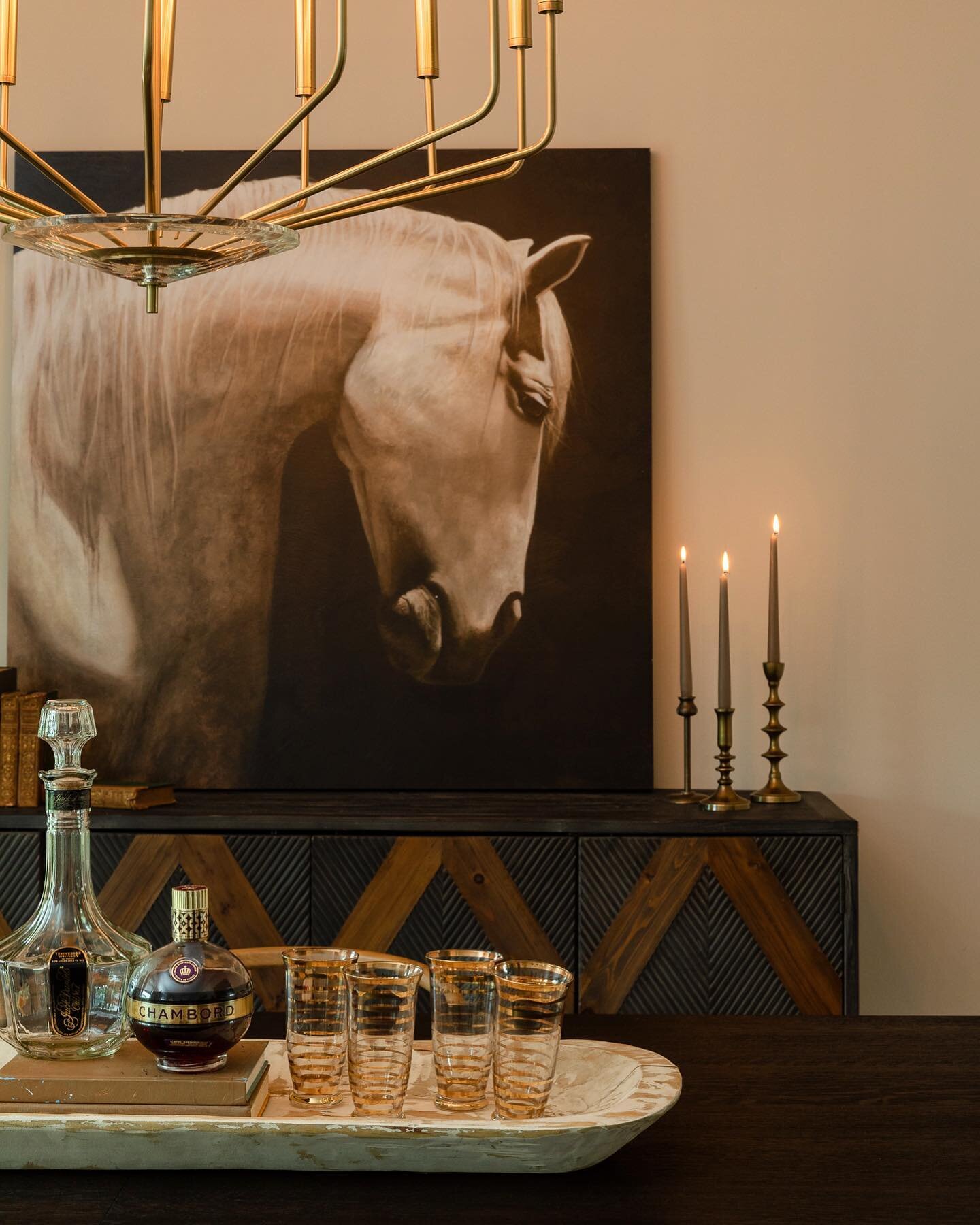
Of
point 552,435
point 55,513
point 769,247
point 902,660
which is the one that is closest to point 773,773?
point 902,660

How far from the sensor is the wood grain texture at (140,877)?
9.03 ft

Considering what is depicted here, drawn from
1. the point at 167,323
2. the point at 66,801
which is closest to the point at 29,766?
the point at 167,323

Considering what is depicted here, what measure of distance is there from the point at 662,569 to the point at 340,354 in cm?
91

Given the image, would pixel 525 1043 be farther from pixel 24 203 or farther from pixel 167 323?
pixel 167 323

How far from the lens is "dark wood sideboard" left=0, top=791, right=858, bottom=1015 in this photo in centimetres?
269

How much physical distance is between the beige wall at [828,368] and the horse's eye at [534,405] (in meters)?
0.27

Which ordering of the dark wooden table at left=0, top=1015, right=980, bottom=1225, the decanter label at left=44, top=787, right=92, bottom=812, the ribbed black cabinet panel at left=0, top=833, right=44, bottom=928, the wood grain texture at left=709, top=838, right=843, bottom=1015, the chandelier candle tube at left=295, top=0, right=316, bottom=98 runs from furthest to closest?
the ribbed black cabinet panel at left=0, top=833, right=44, bottom=928 < the wood grain texture at left=709, top=838, right=843, bottom=1015 < the chandelier candle tube at left=295, top=0, right=316, bottom=98 < the decanter label at left=44, top=787, right=92, bottom=812 < the dark wooden table at left=0, top=1015, right=980, bottom=1225

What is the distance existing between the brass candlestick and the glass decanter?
1858 millimetres

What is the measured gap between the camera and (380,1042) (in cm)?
121

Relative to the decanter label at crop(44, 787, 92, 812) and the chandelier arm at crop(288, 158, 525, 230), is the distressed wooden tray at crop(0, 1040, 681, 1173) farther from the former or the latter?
the chandelier arm at crop(288, 158, 525, 230)

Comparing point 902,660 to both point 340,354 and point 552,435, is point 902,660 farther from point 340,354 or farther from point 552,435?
point 340,354

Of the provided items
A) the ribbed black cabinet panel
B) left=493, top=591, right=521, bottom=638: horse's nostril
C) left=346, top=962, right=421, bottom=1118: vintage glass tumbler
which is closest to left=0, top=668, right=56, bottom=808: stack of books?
the ribbed black cabinet panel

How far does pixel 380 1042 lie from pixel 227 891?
1606 millimetres

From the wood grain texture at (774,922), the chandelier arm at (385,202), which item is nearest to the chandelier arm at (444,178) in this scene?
the chandelier arm at (385,202)
